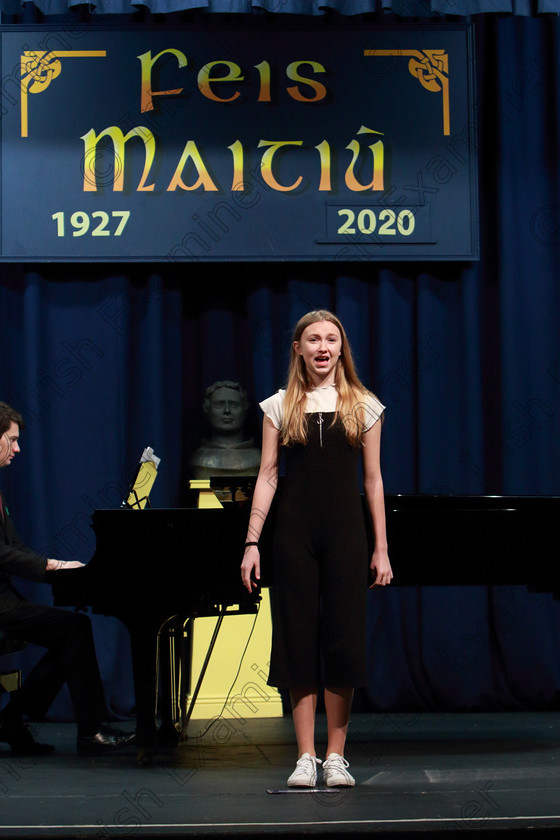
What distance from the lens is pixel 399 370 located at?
4.92m

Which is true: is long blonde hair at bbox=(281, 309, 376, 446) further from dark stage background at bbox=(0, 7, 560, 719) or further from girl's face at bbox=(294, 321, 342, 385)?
dark stage background at bbox=(0, 7, 560, 719)

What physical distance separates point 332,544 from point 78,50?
3.19 meters

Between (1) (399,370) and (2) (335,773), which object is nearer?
(2) (335,773)

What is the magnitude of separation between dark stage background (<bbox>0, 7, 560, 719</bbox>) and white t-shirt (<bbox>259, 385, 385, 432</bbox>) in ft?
6.50

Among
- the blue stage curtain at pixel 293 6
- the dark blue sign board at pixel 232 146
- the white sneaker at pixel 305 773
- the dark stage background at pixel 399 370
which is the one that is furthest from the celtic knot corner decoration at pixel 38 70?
the white sneaker at pixel 305 773

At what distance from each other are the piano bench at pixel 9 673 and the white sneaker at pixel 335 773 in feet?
4.46

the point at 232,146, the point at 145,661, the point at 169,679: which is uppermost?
the point at 232,146

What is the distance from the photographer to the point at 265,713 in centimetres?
459

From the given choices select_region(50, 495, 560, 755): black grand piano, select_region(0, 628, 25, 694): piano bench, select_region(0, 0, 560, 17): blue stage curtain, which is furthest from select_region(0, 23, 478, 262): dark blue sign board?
select_region(0, 628, 25, 694): piano bench

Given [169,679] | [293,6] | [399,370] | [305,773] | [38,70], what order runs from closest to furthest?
[305,773], [169,679], [293,6], [38,70], [399,370]

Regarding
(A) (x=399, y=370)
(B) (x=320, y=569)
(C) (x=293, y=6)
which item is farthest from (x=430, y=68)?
(B) (x=320, y=569)

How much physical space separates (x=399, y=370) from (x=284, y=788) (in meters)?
2.55

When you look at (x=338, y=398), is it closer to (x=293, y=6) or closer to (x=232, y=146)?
(x=232, y=146)

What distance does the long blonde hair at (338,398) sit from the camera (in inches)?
111
